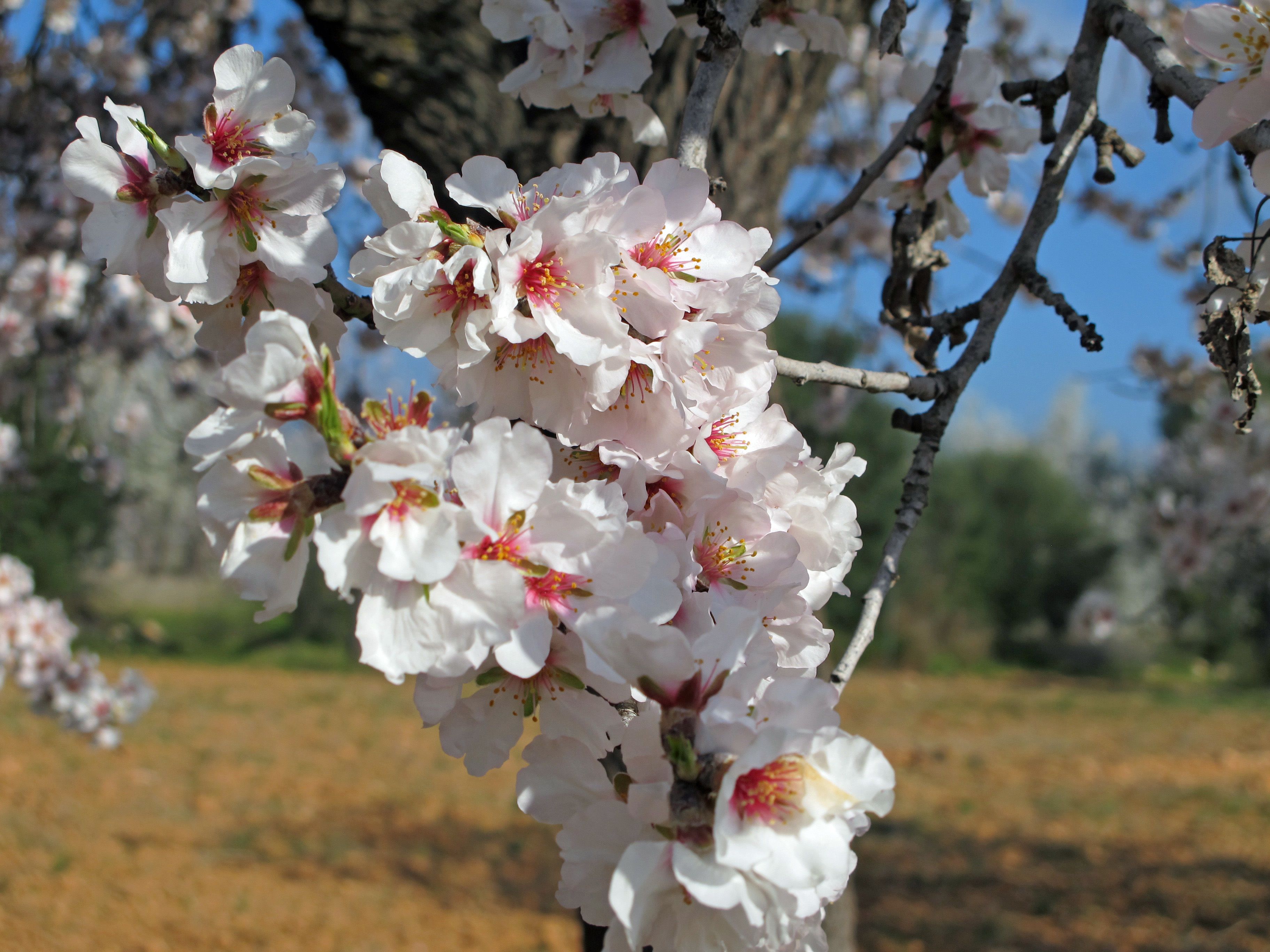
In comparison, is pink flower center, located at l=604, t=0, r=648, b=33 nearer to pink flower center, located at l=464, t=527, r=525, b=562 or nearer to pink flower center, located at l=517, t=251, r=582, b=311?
pink flower center, located at l=517, t=251, r=582, b=311

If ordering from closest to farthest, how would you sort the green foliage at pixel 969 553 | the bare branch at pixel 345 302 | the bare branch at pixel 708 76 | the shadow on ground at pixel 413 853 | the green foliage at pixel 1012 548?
the bare branch at pixel 345 302, the bare branch at pixel 708 76, the shadow on ground at pixel 413 853, the green foliage at pixel 969 553, the green foliage at pixel 1012 548

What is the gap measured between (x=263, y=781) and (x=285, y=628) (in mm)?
7713

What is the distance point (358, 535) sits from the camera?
0.62 m

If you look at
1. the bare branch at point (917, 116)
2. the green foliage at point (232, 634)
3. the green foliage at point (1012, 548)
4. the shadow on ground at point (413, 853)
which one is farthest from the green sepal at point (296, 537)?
the green foliage at point (1012, 548)

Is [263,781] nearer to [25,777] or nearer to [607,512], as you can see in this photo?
[25,777]

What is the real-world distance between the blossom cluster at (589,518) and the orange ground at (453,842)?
380 cm

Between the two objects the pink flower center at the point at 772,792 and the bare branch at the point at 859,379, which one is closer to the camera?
the pink flower center at the point at 772,792

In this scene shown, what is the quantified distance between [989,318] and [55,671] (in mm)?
4266

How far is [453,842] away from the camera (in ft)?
17.8

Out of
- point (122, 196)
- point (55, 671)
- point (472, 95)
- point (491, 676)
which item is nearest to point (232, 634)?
point (55, 671)

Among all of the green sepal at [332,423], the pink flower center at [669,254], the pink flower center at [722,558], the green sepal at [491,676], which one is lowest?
the green sepal at [491,676]

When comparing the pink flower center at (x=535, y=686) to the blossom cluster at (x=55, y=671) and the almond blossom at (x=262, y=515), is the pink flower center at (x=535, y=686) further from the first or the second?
the blossom cluster at (x=55, y=671)

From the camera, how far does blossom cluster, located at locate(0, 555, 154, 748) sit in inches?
157

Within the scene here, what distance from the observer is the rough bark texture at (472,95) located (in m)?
1.91
